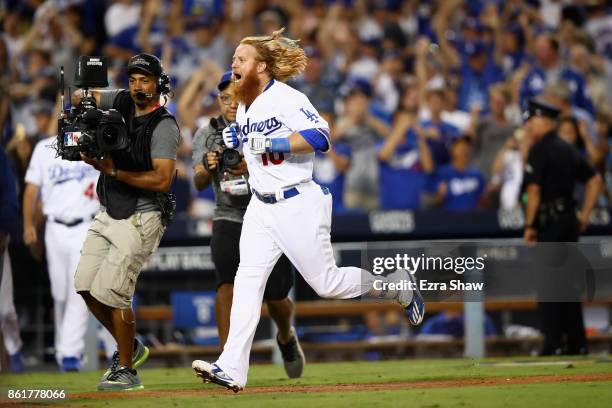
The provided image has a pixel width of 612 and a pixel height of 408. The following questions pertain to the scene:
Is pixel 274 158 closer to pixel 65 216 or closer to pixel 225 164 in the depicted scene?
pixel 225 164

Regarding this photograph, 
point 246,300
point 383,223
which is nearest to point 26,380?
point 246,300

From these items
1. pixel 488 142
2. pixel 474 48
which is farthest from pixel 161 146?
pixel 474 48

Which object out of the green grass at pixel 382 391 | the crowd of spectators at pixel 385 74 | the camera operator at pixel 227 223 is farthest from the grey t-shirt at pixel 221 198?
the crowd of spectators at pixel 385 74

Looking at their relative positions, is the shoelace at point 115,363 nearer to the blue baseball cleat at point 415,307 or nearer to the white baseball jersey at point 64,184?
the blue baseball cleat at point 415,307

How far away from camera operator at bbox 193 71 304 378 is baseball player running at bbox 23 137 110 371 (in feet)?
8.22

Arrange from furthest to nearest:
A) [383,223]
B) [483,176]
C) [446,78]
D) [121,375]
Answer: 1. [446,78]
2. [483,176]
3. [383,223]
4. [121,375]

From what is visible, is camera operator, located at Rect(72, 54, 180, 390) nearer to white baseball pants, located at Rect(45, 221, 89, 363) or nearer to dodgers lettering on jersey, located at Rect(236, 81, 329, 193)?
dodgers lettering on jersey, located at Rect(236, 81, 329, 193)

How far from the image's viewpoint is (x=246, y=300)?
6711mm

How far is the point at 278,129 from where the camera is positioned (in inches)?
270

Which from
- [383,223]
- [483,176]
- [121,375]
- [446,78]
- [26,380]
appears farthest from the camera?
[446,78]

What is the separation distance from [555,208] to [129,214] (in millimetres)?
4598

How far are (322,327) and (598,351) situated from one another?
2.90m

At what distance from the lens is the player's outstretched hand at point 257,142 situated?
667 centimetres

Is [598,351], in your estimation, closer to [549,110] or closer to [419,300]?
[549,110]
